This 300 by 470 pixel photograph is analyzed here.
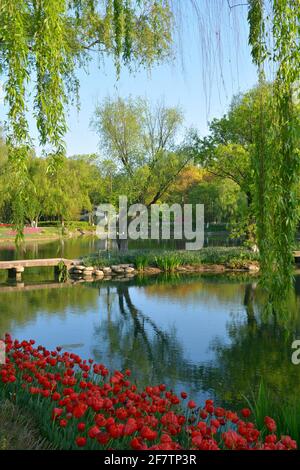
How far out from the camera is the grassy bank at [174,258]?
1856 cm

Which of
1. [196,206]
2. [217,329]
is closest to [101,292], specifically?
[217,329]

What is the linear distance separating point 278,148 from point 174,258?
1574 centimetres

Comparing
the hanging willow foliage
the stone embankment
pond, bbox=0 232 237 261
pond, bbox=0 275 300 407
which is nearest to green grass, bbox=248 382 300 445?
pond, bbox=0 275 300 407

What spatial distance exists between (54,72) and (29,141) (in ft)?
1.60

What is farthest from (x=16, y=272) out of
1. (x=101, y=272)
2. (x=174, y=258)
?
(x=174, y=258)

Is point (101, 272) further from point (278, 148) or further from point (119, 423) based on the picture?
point (278, 148)

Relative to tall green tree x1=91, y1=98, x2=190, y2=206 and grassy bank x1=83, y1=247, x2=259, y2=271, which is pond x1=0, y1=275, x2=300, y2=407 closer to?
grassy bank x1=83, y1=247, x2=259, y2=271

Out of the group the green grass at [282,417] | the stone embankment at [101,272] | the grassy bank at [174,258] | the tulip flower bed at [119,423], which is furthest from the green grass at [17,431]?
the grassy bank at [174,258]

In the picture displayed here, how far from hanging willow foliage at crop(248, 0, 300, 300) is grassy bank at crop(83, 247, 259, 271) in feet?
49.2

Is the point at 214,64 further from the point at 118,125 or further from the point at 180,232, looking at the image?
the point at 180,232

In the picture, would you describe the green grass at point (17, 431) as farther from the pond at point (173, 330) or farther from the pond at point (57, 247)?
the pond at point (57, 247)

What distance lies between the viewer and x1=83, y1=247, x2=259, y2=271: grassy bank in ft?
60.9

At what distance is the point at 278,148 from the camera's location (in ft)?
10.6

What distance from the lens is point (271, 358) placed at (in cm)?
750
